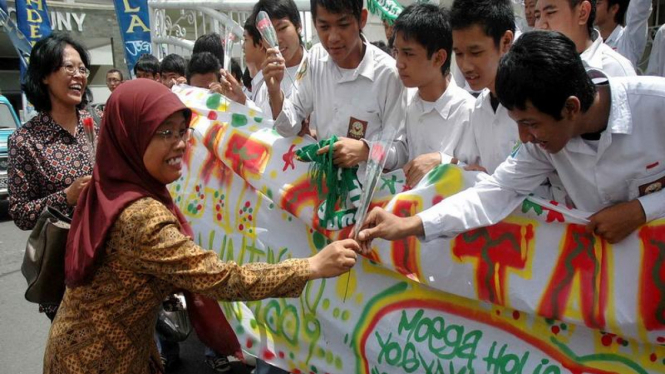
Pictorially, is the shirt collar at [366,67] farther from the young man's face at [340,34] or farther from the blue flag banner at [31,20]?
the blue flag banner at [31,20]

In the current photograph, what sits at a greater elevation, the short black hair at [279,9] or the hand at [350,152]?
the short black hair at [279,9]

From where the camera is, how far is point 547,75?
1.54 meters

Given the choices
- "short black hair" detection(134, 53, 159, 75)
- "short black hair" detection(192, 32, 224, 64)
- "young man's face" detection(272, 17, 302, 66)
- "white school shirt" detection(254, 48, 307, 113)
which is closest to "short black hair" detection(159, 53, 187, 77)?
"short black hair" detection(192, 32, 224, 64)

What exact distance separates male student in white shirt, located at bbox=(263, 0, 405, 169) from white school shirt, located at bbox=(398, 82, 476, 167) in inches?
3.8

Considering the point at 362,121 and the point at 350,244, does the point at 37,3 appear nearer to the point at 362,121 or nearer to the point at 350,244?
the point at 362,121

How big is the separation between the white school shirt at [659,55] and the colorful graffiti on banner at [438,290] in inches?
88.0

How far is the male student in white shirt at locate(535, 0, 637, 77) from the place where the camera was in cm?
226

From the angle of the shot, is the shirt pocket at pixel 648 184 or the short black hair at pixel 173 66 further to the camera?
the short black hair at pixel 173 66

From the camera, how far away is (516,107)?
1.61m

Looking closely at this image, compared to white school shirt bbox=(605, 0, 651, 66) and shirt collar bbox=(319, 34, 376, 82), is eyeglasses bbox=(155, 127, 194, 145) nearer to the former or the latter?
shirt collar bbox=(319, 34, 376, 82)

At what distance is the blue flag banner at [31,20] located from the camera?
26.8 feet

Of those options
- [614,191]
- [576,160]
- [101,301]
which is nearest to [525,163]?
[576,160]

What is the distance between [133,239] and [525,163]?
126cm

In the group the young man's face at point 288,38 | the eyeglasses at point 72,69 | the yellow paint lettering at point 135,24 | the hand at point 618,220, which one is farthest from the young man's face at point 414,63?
the yellow paint lettering at point 135,24
